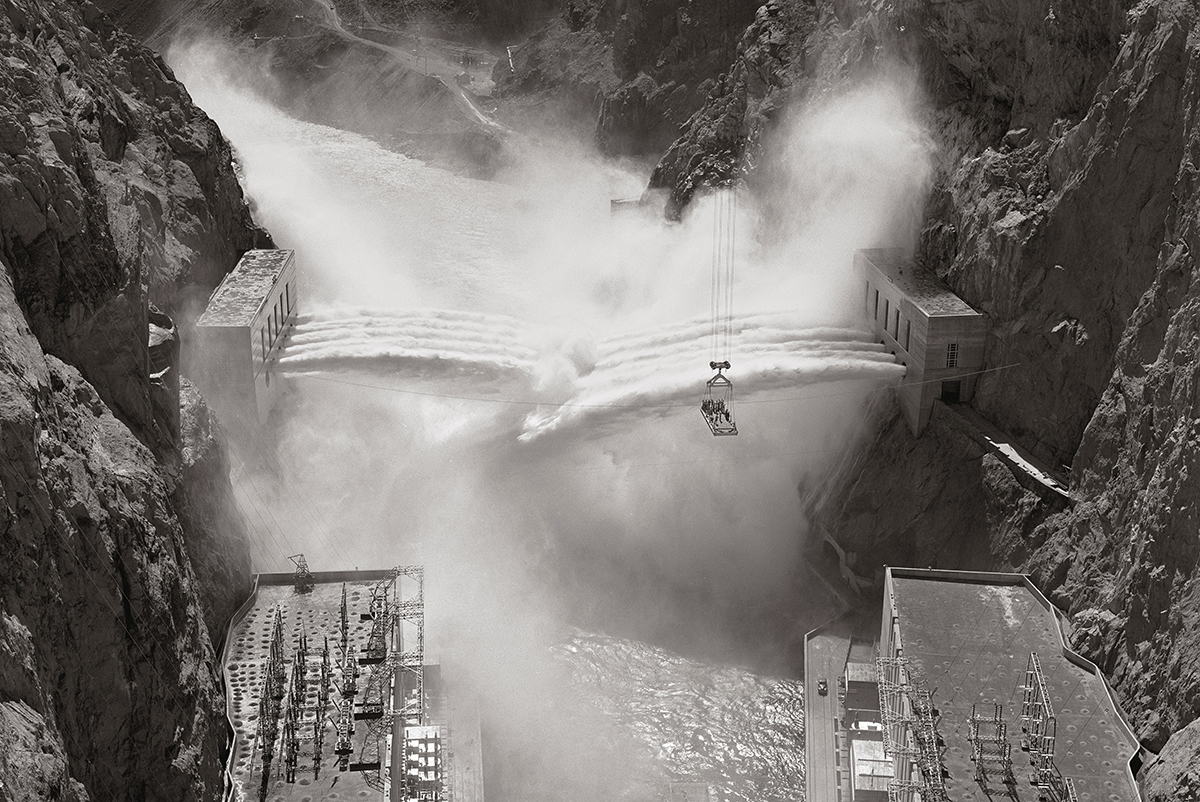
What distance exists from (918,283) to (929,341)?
555 cm

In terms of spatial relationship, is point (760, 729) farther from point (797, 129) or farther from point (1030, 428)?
point (797, 129)

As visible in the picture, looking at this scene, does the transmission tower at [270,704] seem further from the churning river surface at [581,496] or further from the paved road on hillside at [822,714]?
the paved road on hillside at [822,714]

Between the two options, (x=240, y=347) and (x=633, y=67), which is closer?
(x=240, y=347)

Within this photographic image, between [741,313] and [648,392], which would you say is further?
[741,313]

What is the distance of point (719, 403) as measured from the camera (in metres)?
76.3

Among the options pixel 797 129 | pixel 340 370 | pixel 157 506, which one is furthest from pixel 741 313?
pixel 157 506

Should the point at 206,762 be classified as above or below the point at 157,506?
below

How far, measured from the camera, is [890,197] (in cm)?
8812

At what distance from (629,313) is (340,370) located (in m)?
20.8

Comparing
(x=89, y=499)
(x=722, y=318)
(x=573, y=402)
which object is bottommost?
(x=573, y=402)

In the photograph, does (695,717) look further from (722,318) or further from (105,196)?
(105,196)

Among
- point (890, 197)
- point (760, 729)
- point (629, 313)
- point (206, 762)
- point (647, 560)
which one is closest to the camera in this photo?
point (206, 762)

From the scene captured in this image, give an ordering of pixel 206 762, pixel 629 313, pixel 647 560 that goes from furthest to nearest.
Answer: pixel 629 313 → pixel 647 560 → pixel 206 762

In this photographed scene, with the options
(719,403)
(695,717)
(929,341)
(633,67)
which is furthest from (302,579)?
(633,67)
